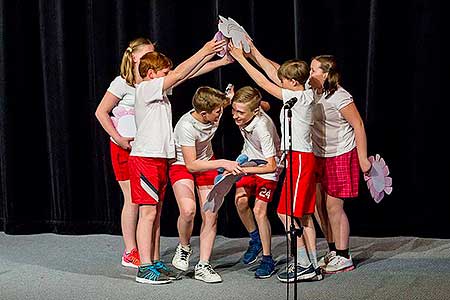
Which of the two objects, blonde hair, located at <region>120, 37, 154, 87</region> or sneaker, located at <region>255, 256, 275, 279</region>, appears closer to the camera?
sneaker, located at <region>255, 256, 275, 279</region>

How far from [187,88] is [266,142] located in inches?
49.8

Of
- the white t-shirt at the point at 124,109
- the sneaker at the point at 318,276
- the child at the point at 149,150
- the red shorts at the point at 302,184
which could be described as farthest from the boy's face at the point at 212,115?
the sneaker at the point at 318,276

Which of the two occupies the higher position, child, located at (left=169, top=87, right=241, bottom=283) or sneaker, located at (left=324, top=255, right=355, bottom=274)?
child, located at (left=169, top=87, right=241, bottom=283)

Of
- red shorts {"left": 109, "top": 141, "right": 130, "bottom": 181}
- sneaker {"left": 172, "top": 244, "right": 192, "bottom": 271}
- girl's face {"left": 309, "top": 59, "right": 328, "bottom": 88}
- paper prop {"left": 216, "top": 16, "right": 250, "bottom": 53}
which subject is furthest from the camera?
red shorts {"left": 109, "top": 141, "right": 130, "bottom": 181}

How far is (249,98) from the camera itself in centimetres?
429

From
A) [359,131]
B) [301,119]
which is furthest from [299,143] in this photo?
[359,131]

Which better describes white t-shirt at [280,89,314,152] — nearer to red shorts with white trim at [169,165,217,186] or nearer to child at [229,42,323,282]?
child at [229,42,323,282]

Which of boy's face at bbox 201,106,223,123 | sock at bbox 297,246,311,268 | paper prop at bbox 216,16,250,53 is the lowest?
sock at bbox 297,246,311,268

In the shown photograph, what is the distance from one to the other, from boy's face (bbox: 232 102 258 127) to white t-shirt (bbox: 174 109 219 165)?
105 millimetres

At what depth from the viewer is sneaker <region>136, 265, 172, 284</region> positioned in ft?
14.2

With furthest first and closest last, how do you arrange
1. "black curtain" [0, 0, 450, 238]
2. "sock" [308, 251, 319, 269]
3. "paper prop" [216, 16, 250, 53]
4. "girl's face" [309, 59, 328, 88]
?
1. "black curtain" [0, 0, 450, 238]
2. "girl's face" [309, 59, 328, 88]
3. "sock" [308, 251, 319, 269]
4. "paper prop" [216, 16, 250, 53]

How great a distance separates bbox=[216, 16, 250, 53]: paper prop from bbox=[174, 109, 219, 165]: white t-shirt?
38 centimetres

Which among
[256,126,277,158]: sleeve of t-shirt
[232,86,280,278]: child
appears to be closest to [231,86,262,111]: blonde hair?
[232,86,280,278]: child

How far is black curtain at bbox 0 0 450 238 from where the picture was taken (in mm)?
5160
